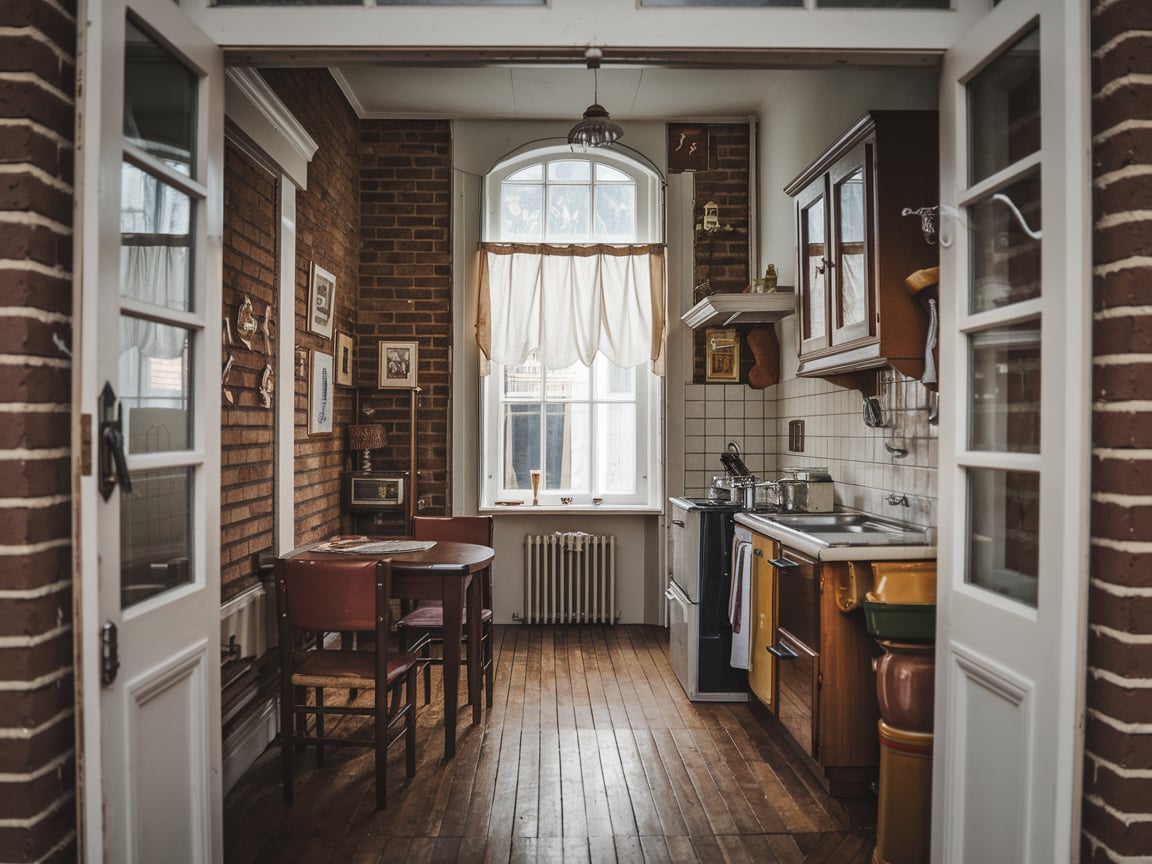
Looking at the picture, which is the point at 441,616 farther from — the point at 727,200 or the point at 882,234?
the point at 727,200

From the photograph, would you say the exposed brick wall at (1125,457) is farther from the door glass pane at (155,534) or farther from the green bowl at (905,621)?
the door glass pane at (155,534)

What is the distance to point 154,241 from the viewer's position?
1780mm

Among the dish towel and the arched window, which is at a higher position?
the arched window

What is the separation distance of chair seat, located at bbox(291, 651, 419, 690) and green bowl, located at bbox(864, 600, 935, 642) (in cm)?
172

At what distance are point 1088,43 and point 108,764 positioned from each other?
2.32 metres

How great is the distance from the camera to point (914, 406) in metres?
3.43

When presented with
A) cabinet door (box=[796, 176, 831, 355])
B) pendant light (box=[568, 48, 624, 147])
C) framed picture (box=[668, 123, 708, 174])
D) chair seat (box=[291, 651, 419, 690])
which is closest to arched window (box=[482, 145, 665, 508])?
framed picture (box=[668, 123, 708, 174])

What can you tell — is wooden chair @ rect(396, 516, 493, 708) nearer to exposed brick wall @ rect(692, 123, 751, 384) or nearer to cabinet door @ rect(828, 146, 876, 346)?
cabinet door @ rect(828, 146, 876, 346)

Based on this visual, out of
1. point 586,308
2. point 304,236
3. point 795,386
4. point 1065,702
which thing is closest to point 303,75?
point 304,236

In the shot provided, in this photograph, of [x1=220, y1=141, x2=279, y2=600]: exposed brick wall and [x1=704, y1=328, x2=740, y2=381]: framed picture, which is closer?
[x1=220, y1=141, x2=279, y2=600]: exposed brick wall

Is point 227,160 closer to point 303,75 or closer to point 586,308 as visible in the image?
point 303,75

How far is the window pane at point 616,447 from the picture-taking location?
19.0ft

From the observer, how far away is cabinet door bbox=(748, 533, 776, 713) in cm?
354

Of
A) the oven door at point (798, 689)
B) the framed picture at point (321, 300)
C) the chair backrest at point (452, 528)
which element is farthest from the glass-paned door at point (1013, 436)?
the framed picture at point (321, 300)
